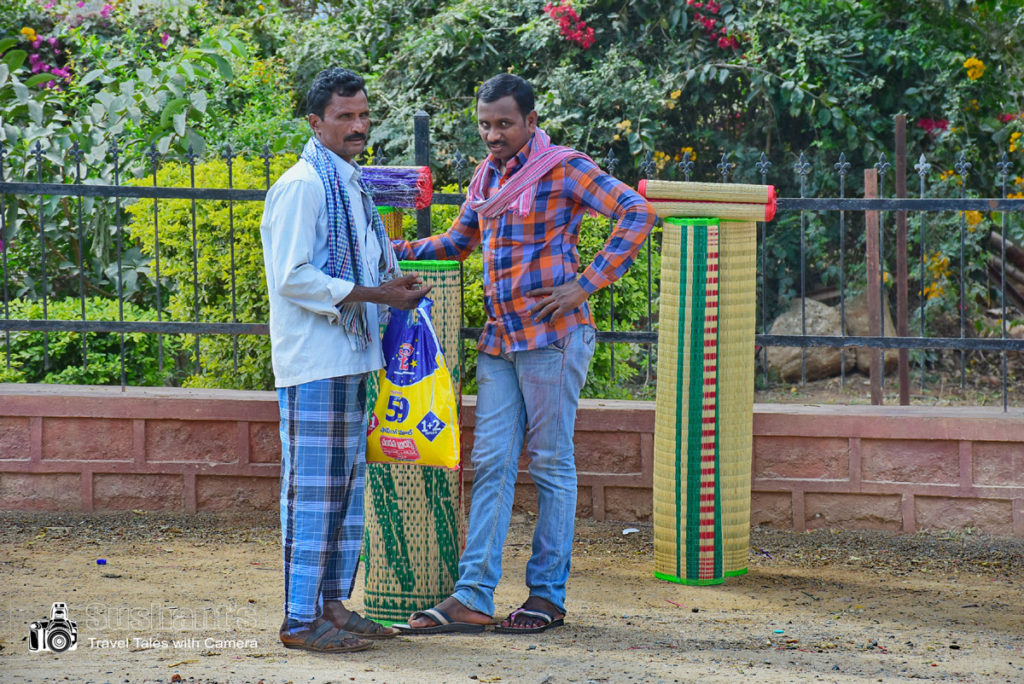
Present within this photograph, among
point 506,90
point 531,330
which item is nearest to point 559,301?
point 531,330

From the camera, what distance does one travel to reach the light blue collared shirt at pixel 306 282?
124 inches

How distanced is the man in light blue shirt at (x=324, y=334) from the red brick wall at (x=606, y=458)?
1.74 m

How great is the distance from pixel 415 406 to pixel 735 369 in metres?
1.45

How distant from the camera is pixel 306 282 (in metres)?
3.13

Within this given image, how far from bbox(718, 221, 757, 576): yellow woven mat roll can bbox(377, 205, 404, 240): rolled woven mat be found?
122 centimetres

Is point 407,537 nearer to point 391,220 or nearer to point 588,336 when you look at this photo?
point 588,336

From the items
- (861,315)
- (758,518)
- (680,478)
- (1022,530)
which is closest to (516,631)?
(680,478)

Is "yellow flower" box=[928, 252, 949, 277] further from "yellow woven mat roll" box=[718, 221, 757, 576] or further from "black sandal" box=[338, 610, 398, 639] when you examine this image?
"black sandal" box=[338, 610, 398, 639]

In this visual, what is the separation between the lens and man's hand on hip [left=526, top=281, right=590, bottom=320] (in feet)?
11.5

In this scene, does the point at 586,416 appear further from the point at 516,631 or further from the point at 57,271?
the point at 57,271

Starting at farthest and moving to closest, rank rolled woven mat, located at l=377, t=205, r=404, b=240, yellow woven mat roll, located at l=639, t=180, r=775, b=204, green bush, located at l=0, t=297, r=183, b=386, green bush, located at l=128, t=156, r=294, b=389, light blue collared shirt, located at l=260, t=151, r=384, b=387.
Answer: green bush, located at l=0, t=297, r=183, b=386 → green bush, located at l=128, t=156, r=294, b=389 → yellow woven mat roll, located at l=639, t=180, r=775, b=204 → rolled woven mat, located at l=377, t=205, r=404, b=240 → light blue collared shirt, located at l=260, t=151, r=384, b=387

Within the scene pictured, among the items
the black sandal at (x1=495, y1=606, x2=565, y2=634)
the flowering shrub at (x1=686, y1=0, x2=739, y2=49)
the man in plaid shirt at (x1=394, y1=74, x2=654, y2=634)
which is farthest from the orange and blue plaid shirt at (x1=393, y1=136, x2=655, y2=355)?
the flowering shrub at (x1=686, y1=0, x2=739, y2=49)

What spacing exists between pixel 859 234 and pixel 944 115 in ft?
3.28

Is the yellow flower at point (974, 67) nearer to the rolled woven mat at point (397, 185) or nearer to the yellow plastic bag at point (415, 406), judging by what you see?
the rolled woven mat at point (397, 185)
